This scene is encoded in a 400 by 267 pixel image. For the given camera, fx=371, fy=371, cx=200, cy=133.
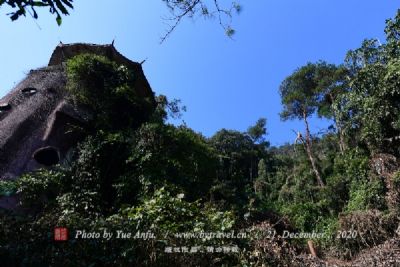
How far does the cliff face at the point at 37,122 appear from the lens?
11.2m

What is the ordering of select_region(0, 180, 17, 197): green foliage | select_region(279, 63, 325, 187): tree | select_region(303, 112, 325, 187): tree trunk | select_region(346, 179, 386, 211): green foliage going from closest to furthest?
1. select_region(0, 180, 17, 197): green foliage
2. select_region(346, 179, 386, 211): green foliage
3. select_region(303, 112, 325, 187): tree trunk
4. select_region(279, 63, 325, 187): tree

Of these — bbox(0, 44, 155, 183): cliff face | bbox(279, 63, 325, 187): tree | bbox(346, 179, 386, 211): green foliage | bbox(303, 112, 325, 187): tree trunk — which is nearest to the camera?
bbox(0, 44, 155, 183): cliff face

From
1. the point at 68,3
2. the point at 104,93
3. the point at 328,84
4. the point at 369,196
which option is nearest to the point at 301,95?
the point at 328,84

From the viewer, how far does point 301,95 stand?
96.1 feet

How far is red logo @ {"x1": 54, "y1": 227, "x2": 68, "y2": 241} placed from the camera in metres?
5.77

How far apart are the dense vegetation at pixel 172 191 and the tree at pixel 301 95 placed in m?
5.59

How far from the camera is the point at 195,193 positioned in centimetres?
1048

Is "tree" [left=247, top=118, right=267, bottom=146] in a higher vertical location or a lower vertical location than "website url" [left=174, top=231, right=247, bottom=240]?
higher

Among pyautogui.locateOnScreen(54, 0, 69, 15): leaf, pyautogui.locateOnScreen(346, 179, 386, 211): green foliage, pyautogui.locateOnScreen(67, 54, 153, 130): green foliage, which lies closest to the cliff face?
pyautogui.locateOnScreen(67, 54, 153, 130): green foliage

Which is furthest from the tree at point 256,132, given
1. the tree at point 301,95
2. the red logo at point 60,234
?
the red logo at point 60,234

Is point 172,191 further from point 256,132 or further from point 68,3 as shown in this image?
point 256,132

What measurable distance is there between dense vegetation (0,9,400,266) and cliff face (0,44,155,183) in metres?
0.73

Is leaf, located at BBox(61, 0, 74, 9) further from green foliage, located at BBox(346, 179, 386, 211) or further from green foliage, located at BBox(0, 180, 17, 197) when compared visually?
green foliage, located at BBox(346, 179, 386, 211)

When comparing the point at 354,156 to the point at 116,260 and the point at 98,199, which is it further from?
the point at 116,260
